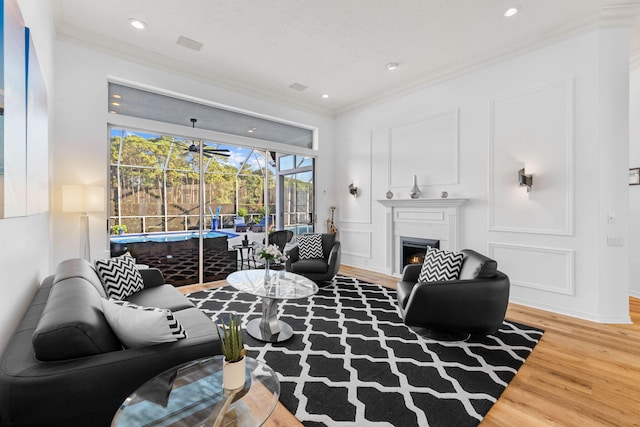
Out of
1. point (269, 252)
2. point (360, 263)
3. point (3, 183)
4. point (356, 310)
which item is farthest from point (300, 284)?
point (360, 263)

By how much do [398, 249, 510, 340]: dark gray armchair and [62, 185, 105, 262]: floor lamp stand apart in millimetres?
3534

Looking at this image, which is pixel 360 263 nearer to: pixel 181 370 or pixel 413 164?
pixel 413 164

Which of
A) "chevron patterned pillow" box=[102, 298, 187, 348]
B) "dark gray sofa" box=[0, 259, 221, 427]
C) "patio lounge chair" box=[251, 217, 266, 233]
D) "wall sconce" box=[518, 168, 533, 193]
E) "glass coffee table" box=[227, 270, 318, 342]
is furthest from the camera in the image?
"patio lounge chair" box=[251, 217, 266, 233]

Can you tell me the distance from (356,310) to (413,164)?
8.87 ft

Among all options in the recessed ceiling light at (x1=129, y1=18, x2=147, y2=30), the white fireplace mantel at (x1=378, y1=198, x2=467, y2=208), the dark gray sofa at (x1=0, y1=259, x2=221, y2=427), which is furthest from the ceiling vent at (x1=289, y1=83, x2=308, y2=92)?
the dark gray sofa at (x1=0, y1=259, x2=221, y2=427)

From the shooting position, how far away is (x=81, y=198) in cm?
332

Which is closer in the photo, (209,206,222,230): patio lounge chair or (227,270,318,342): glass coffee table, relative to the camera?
(227,270,318,342): glass coffee table

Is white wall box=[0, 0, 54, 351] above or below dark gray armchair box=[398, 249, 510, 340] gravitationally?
above

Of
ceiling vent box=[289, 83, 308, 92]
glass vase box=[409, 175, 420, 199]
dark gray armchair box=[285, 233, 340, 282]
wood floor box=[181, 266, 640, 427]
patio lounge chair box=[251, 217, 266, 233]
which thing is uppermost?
ceiling vent box=[289, 83, 308, 92]

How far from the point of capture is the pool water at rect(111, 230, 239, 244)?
4.12 m

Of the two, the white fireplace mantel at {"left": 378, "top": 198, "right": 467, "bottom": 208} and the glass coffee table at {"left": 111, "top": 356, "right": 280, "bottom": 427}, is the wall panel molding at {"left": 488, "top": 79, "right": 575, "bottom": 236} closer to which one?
the white fireplace mantel at {"left": 378, "top": 198, "right": 467, "bottom": 208}

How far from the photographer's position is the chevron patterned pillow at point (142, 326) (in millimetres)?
1423

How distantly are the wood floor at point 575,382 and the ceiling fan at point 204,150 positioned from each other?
3958 mm

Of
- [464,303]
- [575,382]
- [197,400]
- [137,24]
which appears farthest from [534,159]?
[137,24]
